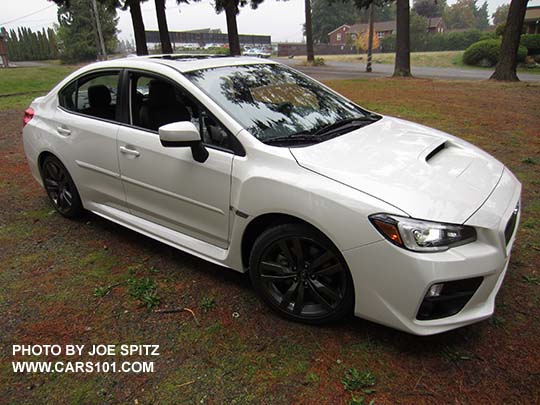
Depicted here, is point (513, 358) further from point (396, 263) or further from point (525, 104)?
point (525, 104)

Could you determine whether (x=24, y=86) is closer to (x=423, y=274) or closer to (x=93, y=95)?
(x=93, y=95)

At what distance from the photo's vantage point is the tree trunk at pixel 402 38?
702 inches

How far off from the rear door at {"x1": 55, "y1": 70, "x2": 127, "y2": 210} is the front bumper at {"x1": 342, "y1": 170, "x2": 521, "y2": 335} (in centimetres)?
220

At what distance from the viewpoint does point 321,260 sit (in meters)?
2.40

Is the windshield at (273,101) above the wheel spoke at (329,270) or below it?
above

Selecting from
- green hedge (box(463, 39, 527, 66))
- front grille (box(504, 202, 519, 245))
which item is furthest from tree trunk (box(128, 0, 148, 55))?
green hedge (box(463, 39, 527, 66))

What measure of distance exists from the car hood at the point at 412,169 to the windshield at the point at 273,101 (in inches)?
12.3

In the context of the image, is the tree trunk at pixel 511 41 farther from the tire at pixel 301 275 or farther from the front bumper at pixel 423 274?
the tire at pixel 301 275

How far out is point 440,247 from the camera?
208 centimetres

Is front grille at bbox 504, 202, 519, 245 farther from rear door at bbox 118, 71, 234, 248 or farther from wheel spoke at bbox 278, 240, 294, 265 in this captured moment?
rear door at bbox 118, 71, 234, 248

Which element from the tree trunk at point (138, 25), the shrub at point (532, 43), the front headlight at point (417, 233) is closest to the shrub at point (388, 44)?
the shrub at point (532, 43)

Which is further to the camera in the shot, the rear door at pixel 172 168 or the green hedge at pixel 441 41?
the green hedge at pixel 441 41

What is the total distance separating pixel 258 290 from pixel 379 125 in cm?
161

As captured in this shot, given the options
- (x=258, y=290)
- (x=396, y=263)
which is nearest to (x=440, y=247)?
(x=396, y=263)
